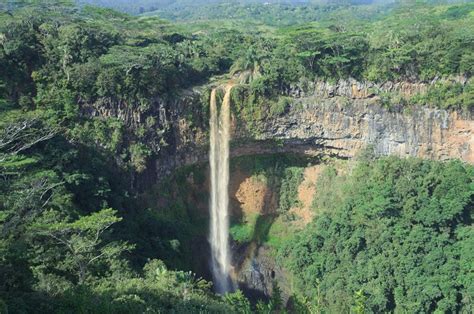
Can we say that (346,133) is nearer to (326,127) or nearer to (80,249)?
(326,127)

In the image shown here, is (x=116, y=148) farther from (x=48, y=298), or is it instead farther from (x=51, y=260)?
(x=48, y=298)

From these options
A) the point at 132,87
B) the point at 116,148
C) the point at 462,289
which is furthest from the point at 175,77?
the point at 462,289

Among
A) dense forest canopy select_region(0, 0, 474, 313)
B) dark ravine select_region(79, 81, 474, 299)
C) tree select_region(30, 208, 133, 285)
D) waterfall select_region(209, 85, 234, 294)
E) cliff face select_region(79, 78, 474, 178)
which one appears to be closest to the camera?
tree select_region(30, 208, 133, 285)

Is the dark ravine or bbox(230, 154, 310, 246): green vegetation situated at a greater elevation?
the dark ravine

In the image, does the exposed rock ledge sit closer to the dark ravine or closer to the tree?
the dark ravine

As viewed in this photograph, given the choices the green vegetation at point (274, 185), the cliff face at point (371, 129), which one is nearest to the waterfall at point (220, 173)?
the green vegetation at point (274, 185)

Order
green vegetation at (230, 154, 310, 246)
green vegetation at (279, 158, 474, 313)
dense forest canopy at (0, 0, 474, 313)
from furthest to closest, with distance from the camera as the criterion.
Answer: green vegetation at (230, 154, 310, 246) → green vegetation at (279, 158, 474, 313) → dense forest canopy at (0, 0, 474, 313)

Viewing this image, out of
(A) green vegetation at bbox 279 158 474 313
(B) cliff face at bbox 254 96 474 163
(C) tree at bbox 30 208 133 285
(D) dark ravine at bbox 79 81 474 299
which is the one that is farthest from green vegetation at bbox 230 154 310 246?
(C) tree at bbox 30 208 133 285
